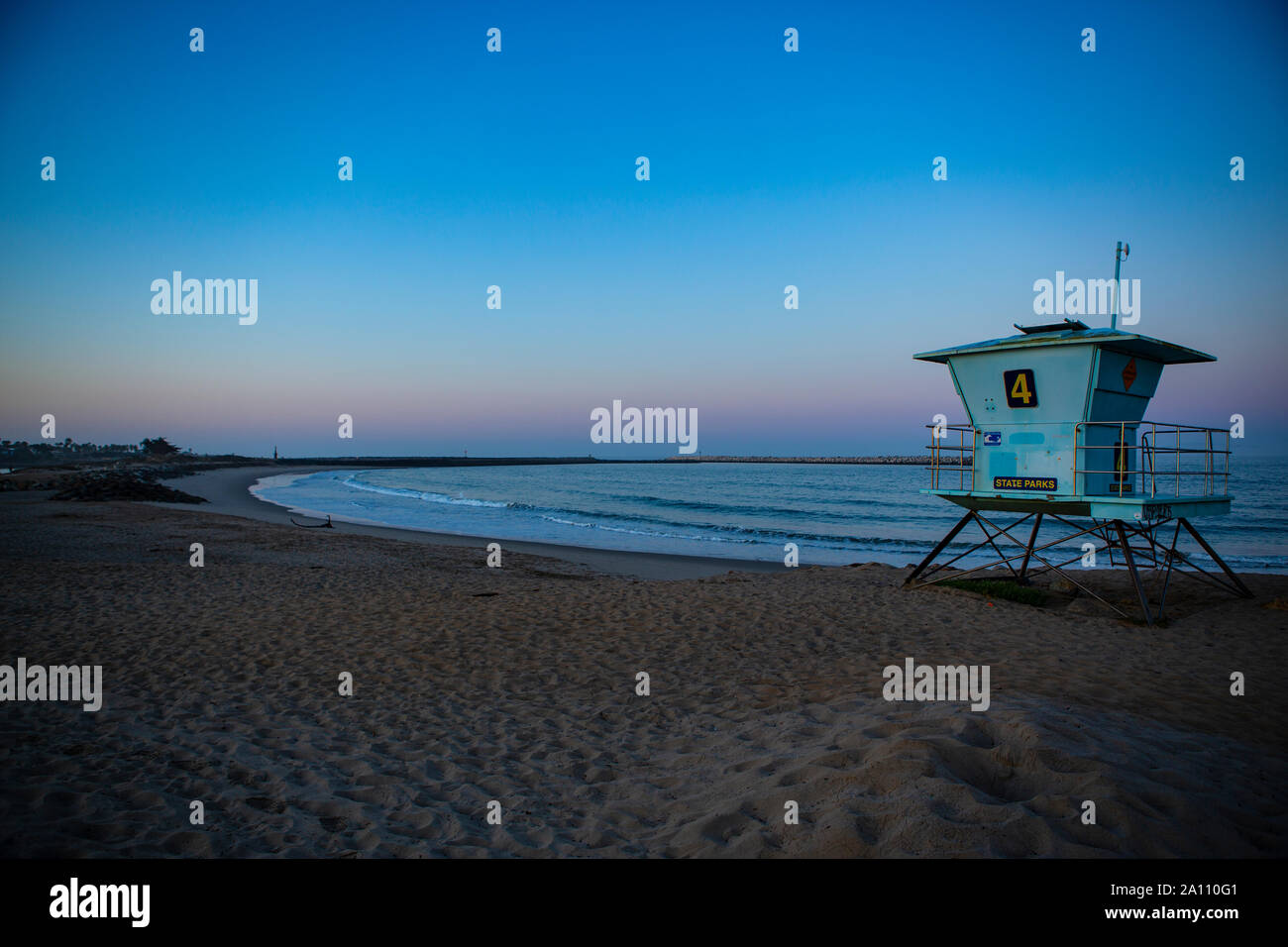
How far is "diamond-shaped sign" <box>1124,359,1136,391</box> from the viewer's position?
12.2 m

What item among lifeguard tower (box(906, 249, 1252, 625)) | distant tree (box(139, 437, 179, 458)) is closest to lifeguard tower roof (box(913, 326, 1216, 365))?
lifeguard tower (box(906, 249, 1252, 625))

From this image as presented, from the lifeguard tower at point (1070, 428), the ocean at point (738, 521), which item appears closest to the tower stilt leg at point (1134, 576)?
the lifeguard tower at point (1070, 428)

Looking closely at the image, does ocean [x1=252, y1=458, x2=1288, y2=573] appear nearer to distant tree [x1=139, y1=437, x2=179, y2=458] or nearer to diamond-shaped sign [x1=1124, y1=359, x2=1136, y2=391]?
diamond-shaped sign [x1=1124, y1=359, x2=1136, y2=391]

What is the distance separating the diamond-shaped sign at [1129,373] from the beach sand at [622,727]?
4286 mm

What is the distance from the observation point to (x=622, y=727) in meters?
6.69

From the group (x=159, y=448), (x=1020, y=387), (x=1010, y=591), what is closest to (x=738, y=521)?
(x=1010, y=591)

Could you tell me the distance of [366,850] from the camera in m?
4.10

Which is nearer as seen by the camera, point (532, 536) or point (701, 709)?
point (701, 709)

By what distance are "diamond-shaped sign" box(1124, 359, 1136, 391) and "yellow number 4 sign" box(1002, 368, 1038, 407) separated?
1669mm

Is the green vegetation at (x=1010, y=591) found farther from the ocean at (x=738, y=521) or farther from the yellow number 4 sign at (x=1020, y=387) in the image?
the ocean at (x=738, y=521)

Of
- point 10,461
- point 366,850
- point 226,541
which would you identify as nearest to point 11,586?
point 226,541

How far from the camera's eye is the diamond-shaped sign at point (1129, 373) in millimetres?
12164
